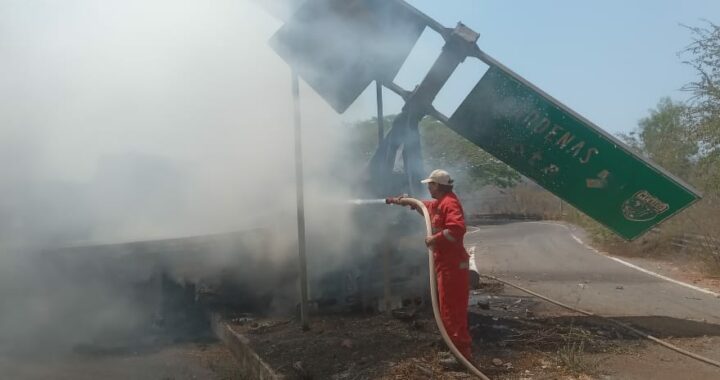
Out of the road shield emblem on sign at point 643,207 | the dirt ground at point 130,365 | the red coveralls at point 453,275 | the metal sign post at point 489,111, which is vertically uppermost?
the metal sign post at point 489,111

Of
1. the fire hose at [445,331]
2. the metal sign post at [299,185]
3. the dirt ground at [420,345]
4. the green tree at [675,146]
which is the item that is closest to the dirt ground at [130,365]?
the dirt ground at [420,345]

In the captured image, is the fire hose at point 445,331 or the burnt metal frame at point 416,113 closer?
the fire hose at point 445,331

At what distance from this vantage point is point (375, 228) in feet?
22.5

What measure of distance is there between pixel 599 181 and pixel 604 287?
4.17 metres

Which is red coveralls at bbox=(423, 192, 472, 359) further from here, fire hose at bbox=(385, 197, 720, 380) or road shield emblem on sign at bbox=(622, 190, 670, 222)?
road shield emblem on sign at bbox=(622, 190, 670, 222)

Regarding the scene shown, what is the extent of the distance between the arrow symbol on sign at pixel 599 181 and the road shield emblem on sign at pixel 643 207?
1.00ft

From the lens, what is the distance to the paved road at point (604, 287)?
696cm

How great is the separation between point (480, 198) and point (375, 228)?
4357cm

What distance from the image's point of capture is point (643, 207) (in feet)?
20.0

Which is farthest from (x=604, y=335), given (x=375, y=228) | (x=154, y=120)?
(x=154, y=120)

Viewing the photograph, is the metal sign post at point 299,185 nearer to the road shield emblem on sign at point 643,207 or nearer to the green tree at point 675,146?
the road shield emblem on sign at point 643,207

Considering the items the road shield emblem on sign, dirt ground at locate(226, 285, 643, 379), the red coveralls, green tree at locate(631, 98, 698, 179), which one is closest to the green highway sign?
the road shield emblem on sign

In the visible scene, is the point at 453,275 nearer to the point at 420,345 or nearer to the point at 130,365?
the point at 420,345

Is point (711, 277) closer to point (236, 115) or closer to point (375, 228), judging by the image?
point (375, 228)
